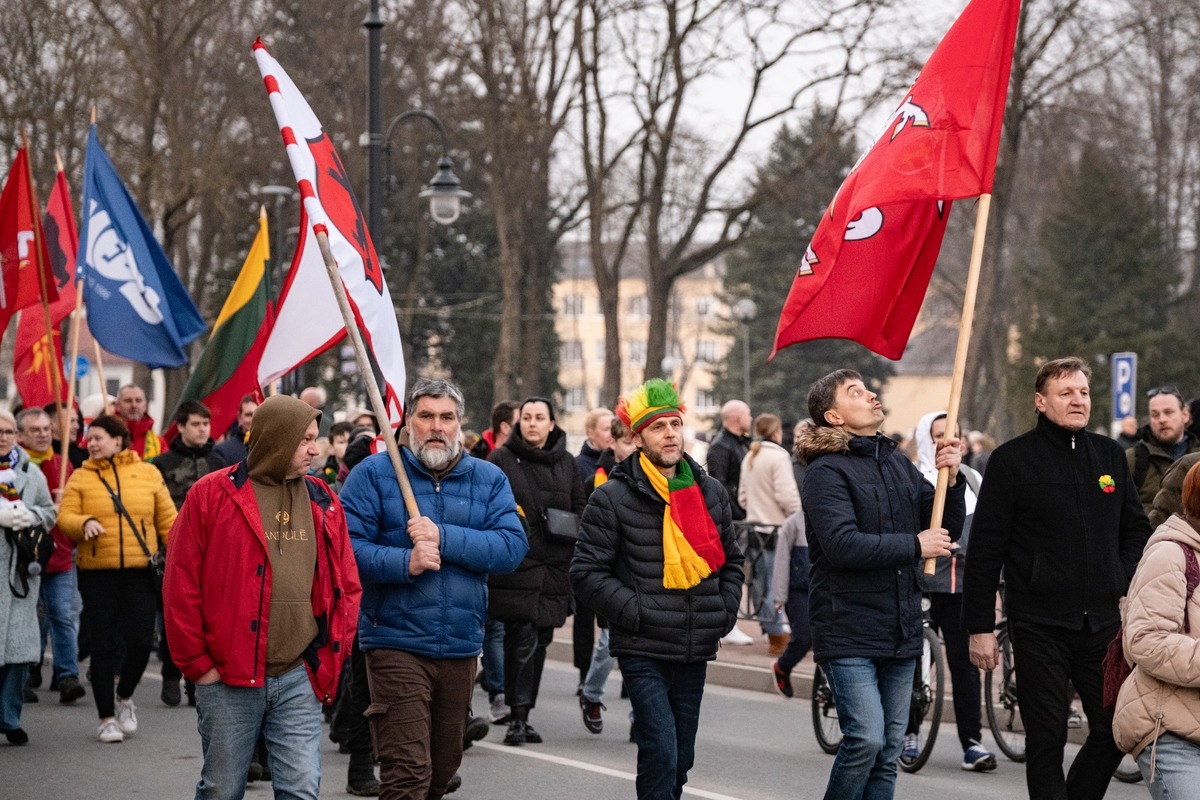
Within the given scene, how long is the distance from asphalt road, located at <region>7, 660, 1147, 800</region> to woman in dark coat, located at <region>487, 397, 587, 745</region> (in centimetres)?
38

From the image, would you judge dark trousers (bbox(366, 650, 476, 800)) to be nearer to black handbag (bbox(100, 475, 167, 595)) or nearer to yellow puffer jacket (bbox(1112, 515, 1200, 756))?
yellow puffer jacket (bbox(1112, 515, 1200, 756))

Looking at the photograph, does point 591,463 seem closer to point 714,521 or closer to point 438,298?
point 714,521

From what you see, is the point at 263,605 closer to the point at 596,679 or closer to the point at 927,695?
the point at 927,695

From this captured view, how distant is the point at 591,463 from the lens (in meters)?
12.5

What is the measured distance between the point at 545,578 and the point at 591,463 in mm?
2221

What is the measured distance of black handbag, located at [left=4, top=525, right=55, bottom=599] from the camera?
970 centimetres

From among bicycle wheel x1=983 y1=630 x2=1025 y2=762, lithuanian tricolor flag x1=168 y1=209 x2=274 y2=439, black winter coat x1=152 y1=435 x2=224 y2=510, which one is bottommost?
bicycle wheel x1=983 y1=630 x2=1025 y2=762

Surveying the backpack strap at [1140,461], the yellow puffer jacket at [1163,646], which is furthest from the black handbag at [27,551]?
the yellow puffer jacket at [1163,646]

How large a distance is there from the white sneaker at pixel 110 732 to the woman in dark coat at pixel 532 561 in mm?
2226

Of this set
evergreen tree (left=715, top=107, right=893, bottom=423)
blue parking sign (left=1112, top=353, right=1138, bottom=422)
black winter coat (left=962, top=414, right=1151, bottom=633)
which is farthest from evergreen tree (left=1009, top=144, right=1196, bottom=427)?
black winter coat (left=962, top=414, right=1151, bottom=633)

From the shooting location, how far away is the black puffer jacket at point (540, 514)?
1031 centimetres

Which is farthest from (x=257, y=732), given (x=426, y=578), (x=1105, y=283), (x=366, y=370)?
(x=1105, y=283)

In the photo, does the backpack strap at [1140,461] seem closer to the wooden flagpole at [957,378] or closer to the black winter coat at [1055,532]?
the black winter coat at [1055,532]

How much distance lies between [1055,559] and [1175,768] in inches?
56.9
